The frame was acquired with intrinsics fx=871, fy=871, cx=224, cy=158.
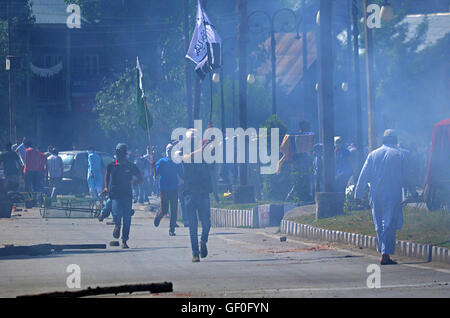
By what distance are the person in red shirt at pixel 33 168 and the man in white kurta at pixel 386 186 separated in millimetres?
15756

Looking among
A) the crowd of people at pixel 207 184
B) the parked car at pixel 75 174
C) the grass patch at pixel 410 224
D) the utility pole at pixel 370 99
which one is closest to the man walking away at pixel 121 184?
the crowd of people at pixel 207 184

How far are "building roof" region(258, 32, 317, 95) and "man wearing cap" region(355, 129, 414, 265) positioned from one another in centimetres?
4599

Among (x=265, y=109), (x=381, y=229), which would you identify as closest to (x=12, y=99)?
(x=265, y=109)

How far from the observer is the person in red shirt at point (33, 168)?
85.0ft

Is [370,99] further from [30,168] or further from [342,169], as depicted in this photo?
[30,168]

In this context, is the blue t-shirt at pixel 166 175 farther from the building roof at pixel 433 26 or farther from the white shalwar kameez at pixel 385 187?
the building roof at pixel 433 26

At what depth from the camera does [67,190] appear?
3159cm

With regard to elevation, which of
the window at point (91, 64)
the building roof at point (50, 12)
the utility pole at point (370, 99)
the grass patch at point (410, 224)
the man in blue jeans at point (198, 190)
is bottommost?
the grass patch at point (410, 224)

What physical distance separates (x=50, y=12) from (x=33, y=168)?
3308cm

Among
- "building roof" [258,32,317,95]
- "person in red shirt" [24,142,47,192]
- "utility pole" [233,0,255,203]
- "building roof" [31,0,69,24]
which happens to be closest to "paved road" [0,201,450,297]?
"utility pole" [233,0,255,203]

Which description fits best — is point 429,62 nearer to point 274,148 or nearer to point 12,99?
point 12,99

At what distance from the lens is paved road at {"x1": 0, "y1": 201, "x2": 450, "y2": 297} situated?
29.2 ft
